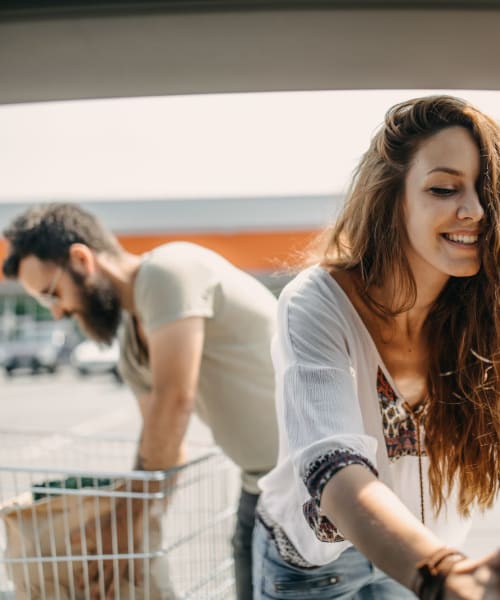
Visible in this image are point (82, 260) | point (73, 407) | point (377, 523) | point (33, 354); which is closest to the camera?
point (377, 523)

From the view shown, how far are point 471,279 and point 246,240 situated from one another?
346 inches

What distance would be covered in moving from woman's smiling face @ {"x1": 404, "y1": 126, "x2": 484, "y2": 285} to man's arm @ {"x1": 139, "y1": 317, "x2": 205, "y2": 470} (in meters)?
0.73

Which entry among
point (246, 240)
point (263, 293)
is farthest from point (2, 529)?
point (246, 240)

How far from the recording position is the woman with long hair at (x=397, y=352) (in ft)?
3.51

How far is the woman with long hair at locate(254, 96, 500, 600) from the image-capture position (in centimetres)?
107

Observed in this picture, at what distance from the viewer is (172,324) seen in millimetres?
1771

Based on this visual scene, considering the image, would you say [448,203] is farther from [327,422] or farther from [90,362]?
[90,362]

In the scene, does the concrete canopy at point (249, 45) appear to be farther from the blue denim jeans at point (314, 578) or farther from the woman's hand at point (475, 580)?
the blue denim jeans at point (314, 578)

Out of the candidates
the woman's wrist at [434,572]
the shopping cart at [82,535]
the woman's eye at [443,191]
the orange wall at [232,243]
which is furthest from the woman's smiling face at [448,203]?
the orange wall at [232,243]

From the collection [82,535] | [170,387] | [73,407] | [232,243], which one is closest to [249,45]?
[170,387]

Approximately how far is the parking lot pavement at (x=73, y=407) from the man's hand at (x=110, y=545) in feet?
14.5

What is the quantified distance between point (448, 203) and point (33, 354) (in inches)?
773

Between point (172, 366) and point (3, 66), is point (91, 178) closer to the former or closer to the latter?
point (172, 366)

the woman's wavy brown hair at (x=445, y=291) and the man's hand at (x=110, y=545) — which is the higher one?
the woman's wavy brown hair at (x=445, y=291)
